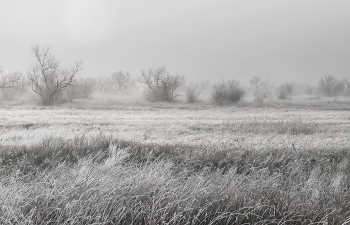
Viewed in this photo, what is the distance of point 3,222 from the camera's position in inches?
141

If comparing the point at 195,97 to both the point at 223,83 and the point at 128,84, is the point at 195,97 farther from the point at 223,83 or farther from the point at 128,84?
the point at 128,84

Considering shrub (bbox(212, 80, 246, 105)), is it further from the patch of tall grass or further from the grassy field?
the patch of tall grass

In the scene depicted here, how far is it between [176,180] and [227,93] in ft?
119

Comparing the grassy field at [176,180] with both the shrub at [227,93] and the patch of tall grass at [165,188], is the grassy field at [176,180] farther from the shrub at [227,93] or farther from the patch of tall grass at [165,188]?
the shrub at [227,93]

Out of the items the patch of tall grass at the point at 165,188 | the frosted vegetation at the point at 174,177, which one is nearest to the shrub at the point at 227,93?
the frosted vegetation at the point at 174,177

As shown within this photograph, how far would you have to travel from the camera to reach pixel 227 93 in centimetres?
4097

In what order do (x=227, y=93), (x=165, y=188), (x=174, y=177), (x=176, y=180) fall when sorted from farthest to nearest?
(x=227, y=93) → (x=174, y=177) → (x=176, y=180) → (x=165, y=188)

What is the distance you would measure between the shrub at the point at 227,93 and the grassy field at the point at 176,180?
25.3 metres

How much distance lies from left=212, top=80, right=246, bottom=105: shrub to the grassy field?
25288 millimetres

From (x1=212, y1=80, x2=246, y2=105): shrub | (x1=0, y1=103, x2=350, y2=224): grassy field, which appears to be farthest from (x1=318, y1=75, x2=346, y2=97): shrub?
(x1=0, y1=103, x2=350, y2=224): grassy field

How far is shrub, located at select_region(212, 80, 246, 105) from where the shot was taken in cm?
4022

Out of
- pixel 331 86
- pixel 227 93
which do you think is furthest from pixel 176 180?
pixel 331 86

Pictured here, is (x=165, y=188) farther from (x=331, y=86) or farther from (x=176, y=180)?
(x=331, y=86)

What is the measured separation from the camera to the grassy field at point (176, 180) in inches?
162
